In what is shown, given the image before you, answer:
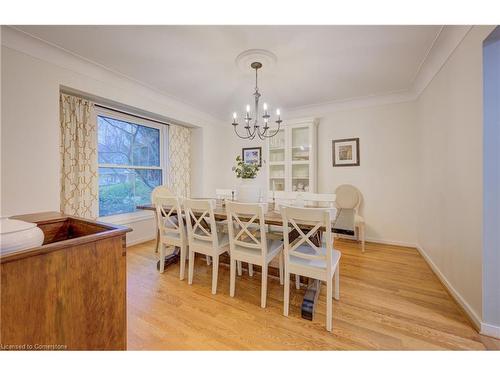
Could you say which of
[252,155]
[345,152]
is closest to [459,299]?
[345,152]

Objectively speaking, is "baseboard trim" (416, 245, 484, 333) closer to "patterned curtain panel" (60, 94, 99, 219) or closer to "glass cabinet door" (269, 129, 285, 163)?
"glass cabinet door" (269, 129, 285, 163)

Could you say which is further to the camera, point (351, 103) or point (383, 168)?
point (351, 103)

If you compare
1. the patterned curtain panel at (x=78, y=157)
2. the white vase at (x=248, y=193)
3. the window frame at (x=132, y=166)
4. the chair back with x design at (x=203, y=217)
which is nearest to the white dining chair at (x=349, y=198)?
the white vase at (x=248, y=193)

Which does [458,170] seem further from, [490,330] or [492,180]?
[490,330]

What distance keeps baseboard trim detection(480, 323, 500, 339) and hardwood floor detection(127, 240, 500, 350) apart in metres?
0.07

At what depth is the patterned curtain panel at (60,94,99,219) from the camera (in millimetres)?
2414

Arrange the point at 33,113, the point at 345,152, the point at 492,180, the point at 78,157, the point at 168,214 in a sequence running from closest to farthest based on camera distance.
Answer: the point at 492,180 → the point at 33,113 → the point at 168,214 → the point at 78,157 → the point at 345,152

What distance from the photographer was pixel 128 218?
10.7 feet

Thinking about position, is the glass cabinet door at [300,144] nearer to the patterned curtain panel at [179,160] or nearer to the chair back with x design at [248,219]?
the patterned curtain panel at [179,160]

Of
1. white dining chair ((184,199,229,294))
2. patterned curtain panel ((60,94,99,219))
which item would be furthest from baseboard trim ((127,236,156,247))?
white dining chair ((184,199,229,294))

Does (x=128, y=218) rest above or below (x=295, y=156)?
below

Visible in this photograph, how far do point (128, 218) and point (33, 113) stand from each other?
1773mm

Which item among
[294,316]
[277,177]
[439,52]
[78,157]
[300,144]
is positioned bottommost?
[294,316]
